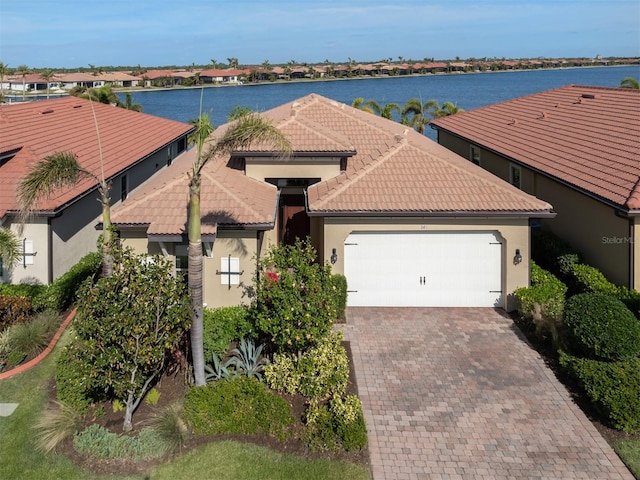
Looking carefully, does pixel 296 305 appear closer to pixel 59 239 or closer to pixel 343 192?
pixel 343 192

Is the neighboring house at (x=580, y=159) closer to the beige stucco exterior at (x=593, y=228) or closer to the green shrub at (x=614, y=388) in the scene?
the beige stucco exterior at (x=593, y=228)

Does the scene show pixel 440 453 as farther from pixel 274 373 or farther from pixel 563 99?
pixel 563 99

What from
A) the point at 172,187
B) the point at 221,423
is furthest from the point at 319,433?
the point at 172,187

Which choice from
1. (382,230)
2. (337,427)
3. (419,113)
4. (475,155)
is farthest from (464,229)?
(419,113)

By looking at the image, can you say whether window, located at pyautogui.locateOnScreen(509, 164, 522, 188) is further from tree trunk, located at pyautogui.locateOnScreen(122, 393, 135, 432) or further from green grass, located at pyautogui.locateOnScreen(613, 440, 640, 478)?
tree trunk, located at pyautogui.locateOnScreen(122, 393, 135, 432)

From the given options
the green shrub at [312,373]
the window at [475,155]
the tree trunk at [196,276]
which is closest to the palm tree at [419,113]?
the window at [475,155]

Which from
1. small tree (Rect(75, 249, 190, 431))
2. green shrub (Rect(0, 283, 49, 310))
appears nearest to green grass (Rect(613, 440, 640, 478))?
small tree (Rect(75, 249, 190, 431))
